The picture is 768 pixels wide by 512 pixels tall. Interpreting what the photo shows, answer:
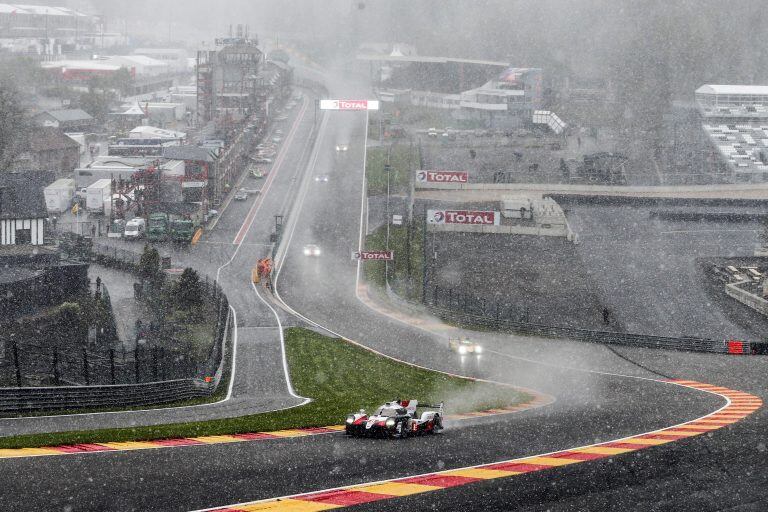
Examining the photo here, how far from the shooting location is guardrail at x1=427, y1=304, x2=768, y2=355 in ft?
147

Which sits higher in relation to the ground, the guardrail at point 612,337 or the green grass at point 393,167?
the green grass at point 393,167

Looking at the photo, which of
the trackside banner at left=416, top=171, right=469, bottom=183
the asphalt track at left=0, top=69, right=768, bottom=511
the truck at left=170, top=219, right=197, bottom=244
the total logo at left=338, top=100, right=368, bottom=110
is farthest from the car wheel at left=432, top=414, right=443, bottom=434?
the total logo at left=338, top=100, right=368, bottom=110

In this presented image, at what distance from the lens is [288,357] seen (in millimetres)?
40625

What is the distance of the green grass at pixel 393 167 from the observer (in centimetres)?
8475

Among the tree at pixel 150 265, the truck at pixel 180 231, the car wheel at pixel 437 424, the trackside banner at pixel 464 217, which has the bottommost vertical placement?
the car wheel at pixel 437 424

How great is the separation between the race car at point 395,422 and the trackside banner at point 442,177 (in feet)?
193

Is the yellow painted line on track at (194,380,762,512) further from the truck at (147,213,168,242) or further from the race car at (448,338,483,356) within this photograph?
the truck at (147,213,168,242)

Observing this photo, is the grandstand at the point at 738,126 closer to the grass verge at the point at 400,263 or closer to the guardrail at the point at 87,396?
the grass verge at the point at 400,263

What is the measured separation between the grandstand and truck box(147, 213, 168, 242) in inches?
2198

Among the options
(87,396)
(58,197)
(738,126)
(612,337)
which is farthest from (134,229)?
(738,126)

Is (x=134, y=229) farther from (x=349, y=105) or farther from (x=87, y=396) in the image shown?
(x=349, y=105)

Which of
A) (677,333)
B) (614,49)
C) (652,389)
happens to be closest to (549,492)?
(652,389)

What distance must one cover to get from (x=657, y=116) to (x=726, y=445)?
395 feet

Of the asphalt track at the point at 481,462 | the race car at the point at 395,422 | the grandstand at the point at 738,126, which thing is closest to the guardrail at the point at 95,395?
the asphalt track at the point at 481,462
